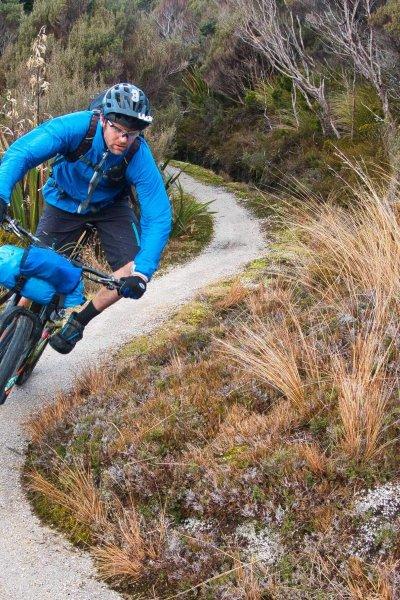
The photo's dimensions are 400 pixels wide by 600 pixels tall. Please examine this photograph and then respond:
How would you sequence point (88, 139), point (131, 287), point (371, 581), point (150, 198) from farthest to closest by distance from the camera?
point (150, 198) < point (88, 139) < point (131, 287) < point (371, 581)

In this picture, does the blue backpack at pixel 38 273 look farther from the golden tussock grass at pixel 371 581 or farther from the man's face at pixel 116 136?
the golden tussock grass at pixel 371 581

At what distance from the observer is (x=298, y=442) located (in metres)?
3.76

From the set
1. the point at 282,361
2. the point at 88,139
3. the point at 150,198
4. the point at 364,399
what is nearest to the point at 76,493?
the point at 282,361

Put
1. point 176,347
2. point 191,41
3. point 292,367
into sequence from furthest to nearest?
1. point 191,41
2. point 176,347
3. point 292,367

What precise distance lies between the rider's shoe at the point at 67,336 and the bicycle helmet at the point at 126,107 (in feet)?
4.68

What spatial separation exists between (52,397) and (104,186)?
5.35 feet

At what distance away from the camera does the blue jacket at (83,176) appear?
4438 millimetres

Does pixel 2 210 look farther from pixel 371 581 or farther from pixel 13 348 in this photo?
pixel 371 581

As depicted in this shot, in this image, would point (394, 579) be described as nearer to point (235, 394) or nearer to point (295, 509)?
point (295, 509)

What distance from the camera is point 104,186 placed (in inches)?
196

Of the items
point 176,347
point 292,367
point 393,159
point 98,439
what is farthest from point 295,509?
point 393,159

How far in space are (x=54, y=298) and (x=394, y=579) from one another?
2606 mm

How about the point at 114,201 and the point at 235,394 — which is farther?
the point at 114,201

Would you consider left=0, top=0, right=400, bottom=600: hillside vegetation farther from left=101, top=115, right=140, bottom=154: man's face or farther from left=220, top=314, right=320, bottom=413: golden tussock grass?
left=101, top=115, right=140, bottom=154: man's face
